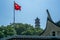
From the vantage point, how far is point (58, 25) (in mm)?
28016

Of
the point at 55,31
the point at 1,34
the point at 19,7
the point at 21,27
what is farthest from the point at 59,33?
the point at 21,27

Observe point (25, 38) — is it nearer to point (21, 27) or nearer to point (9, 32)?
point (9, 32)

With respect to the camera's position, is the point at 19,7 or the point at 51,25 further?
the point at 51,25

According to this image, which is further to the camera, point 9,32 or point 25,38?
point 9,32

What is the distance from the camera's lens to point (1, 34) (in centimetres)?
5806

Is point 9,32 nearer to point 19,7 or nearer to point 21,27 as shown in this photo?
point 21,27

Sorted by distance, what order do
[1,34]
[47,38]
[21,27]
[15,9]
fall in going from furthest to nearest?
1. [21,27]
2. [1,34]
3. [15,9]
4. [47,38]

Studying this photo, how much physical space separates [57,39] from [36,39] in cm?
182

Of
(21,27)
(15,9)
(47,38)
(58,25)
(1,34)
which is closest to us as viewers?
(47,38)

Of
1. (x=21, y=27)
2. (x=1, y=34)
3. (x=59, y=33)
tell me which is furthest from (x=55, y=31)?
(x=21, y=27)

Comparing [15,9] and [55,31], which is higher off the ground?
[15,9]

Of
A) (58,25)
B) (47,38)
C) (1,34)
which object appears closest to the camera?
(47,38)

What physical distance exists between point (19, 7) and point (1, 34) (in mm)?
36110

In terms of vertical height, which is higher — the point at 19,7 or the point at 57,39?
the point at 19,7
